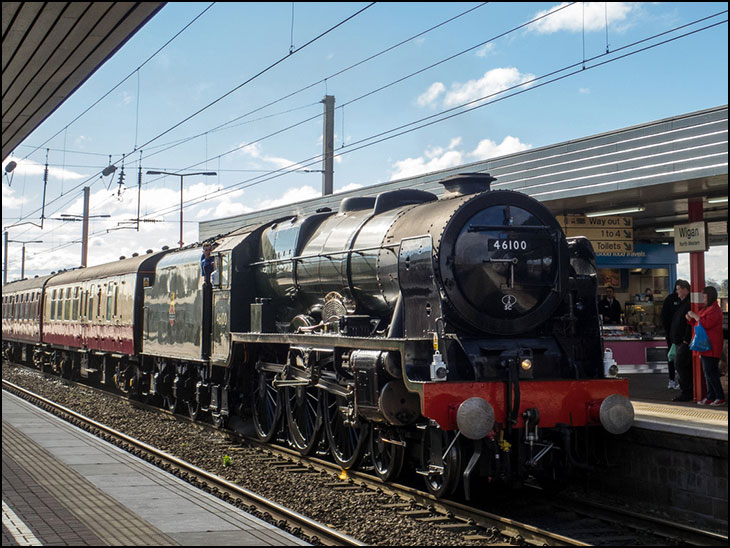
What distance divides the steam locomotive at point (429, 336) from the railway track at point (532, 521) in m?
0.26

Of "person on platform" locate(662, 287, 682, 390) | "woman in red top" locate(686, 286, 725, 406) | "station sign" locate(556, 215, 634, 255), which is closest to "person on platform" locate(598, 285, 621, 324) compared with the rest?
"station sign" locate(556, 215, 634, 255)

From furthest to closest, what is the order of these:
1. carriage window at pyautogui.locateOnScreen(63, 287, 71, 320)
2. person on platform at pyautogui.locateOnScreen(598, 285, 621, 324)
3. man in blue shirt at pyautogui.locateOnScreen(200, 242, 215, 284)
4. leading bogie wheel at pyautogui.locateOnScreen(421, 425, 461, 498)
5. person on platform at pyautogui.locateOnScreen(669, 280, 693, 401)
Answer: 1. carriage window at pyautogui.locateOnScreen(63, 287, 71, 320)
2. person on platform at pyautogui.locateOnScreen(598, 285, 621, 324)
3. man in blue shirt at pyautogui.locateOnScreen(200, 242, 215, 284)
4. person on platform at pyautogui.locateOnScreen(669, 280, 693, 401)
5. leading bogie wheel at pyautogui.locateOnScreen(421, 425, 461, 498)

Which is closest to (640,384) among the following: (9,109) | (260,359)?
(260,359)

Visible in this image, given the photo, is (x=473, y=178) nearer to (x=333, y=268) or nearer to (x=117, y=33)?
(x=333, y=268)

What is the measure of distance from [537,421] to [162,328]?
9.15m

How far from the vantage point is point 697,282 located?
12.3 m

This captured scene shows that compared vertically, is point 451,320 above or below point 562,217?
below

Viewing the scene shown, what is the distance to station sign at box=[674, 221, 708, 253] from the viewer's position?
12.2 meters

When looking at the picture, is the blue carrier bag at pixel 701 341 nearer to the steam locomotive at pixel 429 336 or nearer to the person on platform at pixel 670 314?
→ the person on platform at pixel 670 314

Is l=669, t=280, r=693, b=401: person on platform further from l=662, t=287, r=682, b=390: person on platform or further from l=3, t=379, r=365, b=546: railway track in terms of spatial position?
l=3, t=379, r=365, b=546: railway track

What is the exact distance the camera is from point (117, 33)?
6.16 meters

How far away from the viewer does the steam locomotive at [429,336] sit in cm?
761

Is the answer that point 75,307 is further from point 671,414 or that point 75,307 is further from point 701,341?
point 671,414

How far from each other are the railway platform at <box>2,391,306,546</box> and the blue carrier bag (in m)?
6.63
